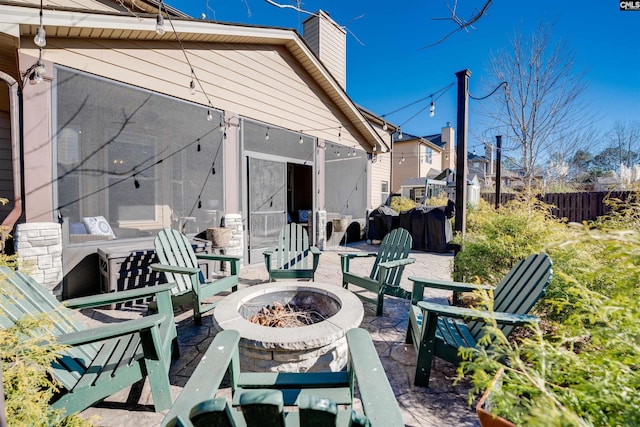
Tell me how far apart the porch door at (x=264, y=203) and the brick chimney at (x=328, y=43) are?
11.5 ft

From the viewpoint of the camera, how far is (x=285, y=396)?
55.5 inches

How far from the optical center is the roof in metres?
2.98

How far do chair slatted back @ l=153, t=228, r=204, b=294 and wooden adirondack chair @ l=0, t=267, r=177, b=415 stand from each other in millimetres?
961

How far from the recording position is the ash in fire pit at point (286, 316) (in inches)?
95.2

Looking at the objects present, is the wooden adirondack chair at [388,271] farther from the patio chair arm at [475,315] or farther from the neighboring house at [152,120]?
the neighboring house at [152,120]

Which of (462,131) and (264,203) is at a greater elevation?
(462,131)

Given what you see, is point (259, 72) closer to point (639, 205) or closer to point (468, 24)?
point (468, 24)

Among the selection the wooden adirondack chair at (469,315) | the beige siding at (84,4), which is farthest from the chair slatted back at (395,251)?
the beige siding at (84,4)

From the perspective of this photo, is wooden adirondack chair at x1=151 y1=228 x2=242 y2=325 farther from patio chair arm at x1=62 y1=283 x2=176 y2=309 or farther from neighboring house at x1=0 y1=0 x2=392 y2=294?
neighboring house at x1=0 y1=0 x2=392 y2=294

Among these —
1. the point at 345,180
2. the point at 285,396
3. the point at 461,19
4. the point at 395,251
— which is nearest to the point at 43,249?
the point at 285,396

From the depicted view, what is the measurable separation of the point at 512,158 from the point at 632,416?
37.7ft

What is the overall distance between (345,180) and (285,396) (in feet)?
23.4

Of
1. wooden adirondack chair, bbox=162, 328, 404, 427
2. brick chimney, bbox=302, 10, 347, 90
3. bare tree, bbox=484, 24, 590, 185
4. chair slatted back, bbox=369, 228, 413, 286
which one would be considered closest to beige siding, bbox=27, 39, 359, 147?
brick chimney, bbox=302, 10, 347, 90

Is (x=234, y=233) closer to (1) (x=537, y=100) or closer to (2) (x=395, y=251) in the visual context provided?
(2) (x=395, y=251)
